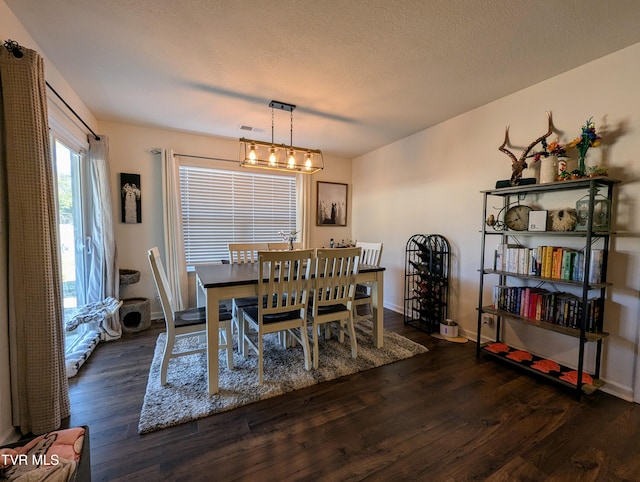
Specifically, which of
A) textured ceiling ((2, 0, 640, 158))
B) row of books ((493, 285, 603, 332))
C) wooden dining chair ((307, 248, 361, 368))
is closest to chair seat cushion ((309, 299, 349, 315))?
wooden dining chair ((307, 248, 361, 368))

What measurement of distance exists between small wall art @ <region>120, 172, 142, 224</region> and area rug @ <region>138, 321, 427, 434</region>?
158 centimetres

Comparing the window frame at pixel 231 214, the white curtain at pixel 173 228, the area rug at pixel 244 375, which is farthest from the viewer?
the window frame at pixel 231 214

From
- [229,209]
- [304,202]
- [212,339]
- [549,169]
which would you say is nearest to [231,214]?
[229,209]

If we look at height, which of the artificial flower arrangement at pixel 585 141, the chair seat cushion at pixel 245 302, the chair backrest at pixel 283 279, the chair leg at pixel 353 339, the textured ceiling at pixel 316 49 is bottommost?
the chair leg at pixel 353 339

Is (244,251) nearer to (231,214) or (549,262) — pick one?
(231,214)

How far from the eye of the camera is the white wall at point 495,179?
202 cm

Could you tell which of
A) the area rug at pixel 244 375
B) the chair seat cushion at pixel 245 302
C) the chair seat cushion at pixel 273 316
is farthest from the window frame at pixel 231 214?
the chair seat cushion at pixel 273 316

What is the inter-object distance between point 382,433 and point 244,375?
3.93 ft

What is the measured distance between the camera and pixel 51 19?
68.4 inches

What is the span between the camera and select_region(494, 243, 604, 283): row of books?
2.05m

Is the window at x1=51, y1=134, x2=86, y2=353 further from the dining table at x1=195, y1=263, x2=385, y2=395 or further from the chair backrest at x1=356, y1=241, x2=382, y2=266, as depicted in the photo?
the chair backrest at x1=356, y1=241, x2=382, y2=266

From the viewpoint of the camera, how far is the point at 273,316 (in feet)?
7.79

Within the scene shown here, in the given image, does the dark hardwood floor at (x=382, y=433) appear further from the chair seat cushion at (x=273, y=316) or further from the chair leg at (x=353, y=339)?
the chair seat cushion at (x=273, y=316)

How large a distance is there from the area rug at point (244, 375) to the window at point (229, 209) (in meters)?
1.44
